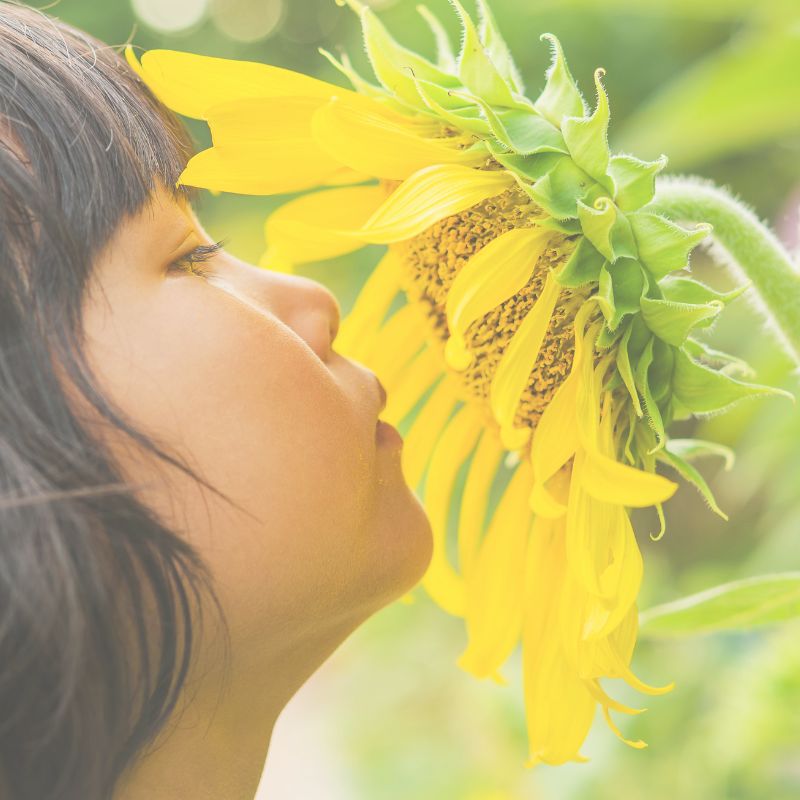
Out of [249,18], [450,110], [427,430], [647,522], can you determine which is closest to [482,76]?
[450,110]

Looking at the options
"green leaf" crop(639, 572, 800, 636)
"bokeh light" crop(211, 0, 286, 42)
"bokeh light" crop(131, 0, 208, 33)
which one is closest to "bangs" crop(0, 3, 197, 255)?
"green leaf" crop(639, 572, 800, 636)

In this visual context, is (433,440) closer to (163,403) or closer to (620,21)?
(163,403)

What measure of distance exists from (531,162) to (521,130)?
0.05ft

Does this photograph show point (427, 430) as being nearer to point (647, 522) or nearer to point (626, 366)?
point (626, 366)

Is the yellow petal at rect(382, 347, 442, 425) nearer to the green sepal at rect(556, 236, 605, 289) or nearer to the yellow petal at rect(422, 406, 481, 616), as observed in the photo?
the yellow petal at rect(422, 406, 481, 616)

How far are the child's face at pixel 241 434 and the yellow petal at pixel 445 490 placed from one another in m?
0.11

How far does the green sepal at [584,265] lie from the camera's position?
472 mm

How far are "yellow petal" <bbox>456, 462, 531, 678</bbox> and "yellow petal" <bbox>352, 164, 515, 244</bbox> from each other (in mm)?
156

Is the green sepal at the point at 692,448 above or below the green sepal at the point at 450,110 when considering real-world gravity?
below

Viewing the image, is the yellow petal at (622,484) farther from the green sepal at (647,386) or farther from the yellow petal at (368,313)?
the yellow petal at (368,313)

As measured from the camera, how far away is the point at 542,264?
490 mm

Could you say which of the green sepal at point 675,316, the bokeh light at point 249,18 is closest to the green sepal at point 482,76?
the green sepal at point 675,316

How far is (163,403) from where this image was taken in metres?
0.47

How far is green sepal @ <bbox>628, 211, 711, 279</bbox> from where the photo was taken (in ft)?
1.51
